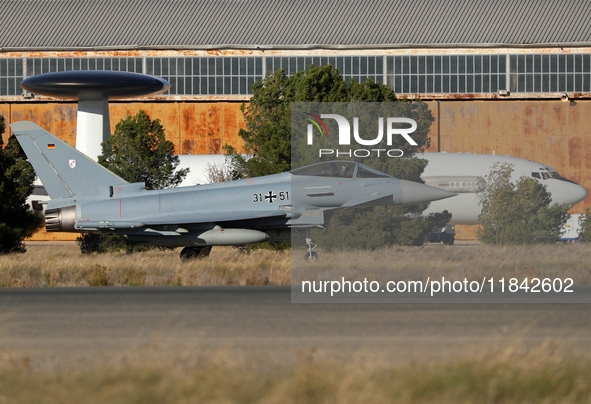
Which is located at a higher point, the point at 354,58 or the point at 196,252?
the point at 354,58

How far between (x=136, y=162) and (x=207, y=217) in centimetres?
988

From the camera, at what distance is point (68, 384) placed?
25.0 ft

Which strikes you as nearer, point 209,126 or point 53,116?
point 209,126

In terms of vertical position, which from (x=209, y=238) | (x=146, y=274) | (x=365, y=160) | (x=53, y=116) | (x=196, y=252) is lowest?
(x=146, y=274)

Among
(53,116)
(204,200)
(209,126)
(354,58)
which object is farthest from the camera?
(53,116)

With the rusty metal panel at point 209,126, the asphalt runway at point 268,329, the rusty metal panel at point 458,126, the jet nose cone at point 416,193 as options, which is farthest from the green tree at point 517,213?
the rusty metal panel at point 209,126

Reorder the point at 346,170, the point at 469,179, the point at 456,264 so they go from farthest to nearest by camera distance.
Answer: the point at 469,179
the point at 346,170
the point at 456,264

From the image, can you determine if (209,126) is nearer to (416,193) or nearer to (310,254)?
(416,193)

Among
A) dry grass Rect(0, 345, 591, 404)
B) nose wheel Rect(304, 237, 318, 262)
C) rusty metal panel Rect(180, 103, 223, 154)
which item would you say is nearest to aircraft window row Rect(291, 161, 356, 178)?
nose wheel Rect(304, 237, 318, 262)

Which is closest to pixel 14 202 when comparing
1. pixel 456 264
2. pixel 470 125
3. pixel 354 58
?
pixel 456 264

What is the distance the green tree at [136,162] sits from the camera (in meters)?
32.2

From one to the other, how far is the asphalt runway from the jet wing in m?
8.44

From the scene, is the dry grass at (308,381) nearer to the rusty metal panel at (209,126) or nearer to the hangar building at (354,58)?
the hangar building at (354,58)

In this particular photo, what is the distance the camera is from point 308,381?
764cm
